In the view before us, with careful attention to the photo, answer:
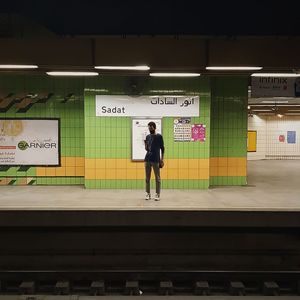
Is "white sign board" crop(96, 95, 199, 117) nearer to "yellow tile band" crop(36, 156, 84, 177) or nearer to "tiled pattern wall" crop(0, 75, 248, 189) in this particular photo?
"tiled pattern wall" crop(0, 75, 248, 189)

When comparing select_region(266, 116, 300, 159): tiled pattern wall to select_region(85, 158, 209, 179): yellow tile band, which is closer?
select_region(85, 158, 209, 179): yellow tile band

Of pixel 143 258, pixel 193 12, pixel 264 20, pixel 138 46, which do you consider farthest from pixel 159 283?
pixel 264 20

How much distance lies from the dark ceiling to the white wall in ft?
39.3

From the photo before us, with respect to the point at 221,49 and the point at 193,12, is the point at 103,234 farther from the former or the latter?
the point at 193,12

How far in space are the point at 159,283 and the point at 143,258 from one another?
1.26 m

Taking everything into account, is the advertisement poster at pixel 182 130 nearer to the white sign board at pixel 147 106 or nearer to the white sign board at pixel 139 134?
the white sign board at pixel 147 106

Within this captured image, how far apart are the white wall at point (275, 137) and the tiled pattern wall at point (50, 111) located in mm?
13045

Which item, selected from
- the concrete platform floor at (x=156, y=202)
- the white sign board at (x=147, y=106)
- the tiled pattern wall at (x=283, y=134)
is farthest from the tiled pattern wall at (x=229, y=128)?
the tiled pattern wall at (x=283, y=134)

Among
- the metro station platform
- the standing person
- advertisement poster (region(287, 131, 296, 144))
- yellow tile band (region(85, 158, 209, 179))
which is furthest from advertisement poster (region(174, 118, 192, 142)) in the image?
advertisement poster (region(287, 131, 296, 144))

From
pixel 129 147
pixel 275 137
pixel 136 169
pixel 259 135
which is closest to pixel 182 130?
pixel 129 147

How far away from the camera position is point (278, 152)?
70.3 feet

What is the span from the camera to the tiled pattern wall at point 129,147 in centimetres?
975

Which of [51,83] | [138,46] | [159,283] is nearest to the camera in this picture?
[159,283]

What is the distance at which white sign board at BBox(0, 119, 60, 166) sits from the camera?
10.3m
